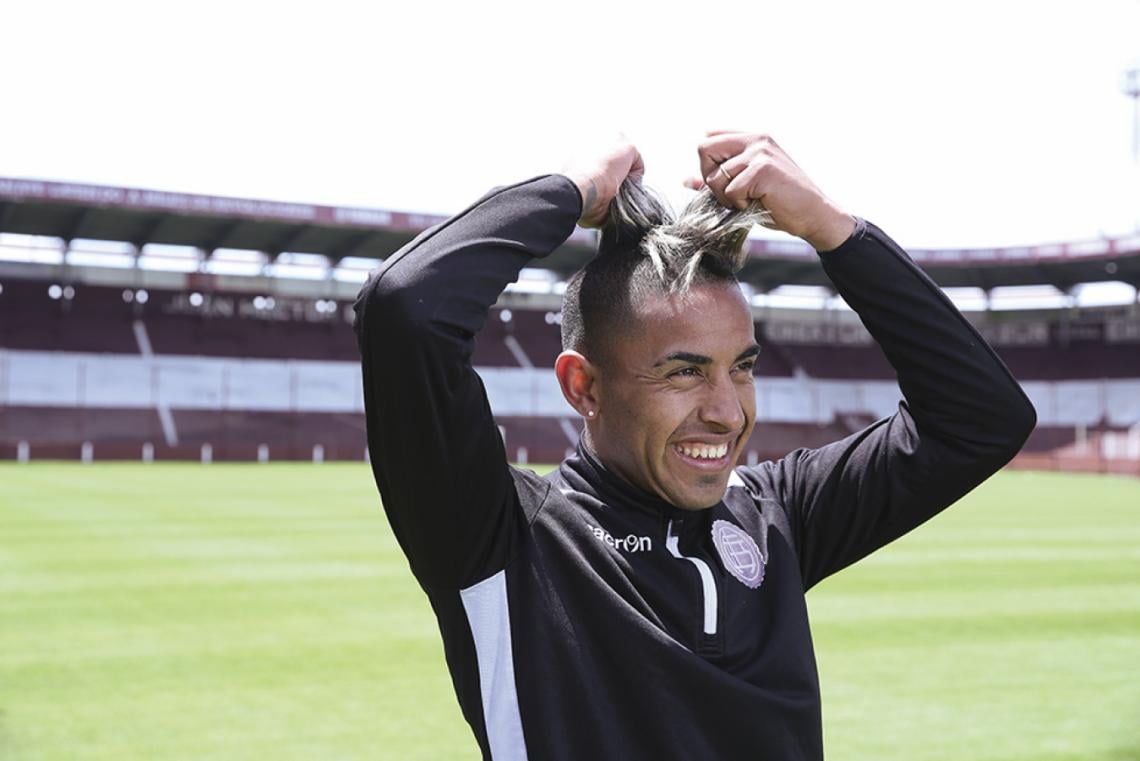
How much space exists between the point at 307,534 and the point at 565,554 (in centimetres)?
1291

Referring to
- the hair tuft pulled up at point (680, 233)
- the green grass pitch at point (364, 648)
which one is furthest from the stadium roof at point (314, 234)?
the hair tuft pulled up at point (680, 233)

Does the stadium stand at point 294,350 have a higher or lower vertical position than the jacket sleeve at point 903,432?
lower

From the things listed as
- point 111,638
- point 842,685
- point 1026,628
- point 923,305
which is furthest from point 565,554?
point 1026,628

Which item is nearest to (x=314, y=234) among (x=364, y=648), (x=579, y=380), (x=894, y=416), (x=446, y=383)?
(x=364, y=648)

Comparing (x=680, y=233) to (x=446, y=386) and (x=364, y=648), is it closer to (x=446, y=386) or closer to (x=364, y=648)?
(x=446, y=386)

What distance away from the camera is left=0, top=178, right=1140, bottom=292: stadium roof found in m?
38.8

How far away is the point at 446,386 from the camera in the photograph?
1993 millimetres

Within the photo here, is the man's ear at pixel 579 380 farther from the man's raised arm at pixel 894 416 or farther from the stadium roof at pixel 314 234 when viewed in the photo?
the stadium roof at pixel 314 234

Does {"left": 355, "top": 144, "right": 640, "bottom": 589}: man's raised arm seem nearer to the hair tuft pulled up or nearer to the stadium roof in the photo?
the hair tuft pulled up

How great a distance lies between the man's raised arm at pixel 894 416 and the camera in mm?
2391

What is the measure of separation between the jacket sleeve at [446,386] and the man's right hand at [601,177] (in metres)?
0.06

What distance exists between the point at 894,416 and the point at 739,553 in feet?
1.97

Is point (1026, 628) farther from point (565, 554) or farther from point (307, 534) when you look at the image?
point (307, 534)

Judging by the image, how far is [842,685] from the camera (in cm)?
672
